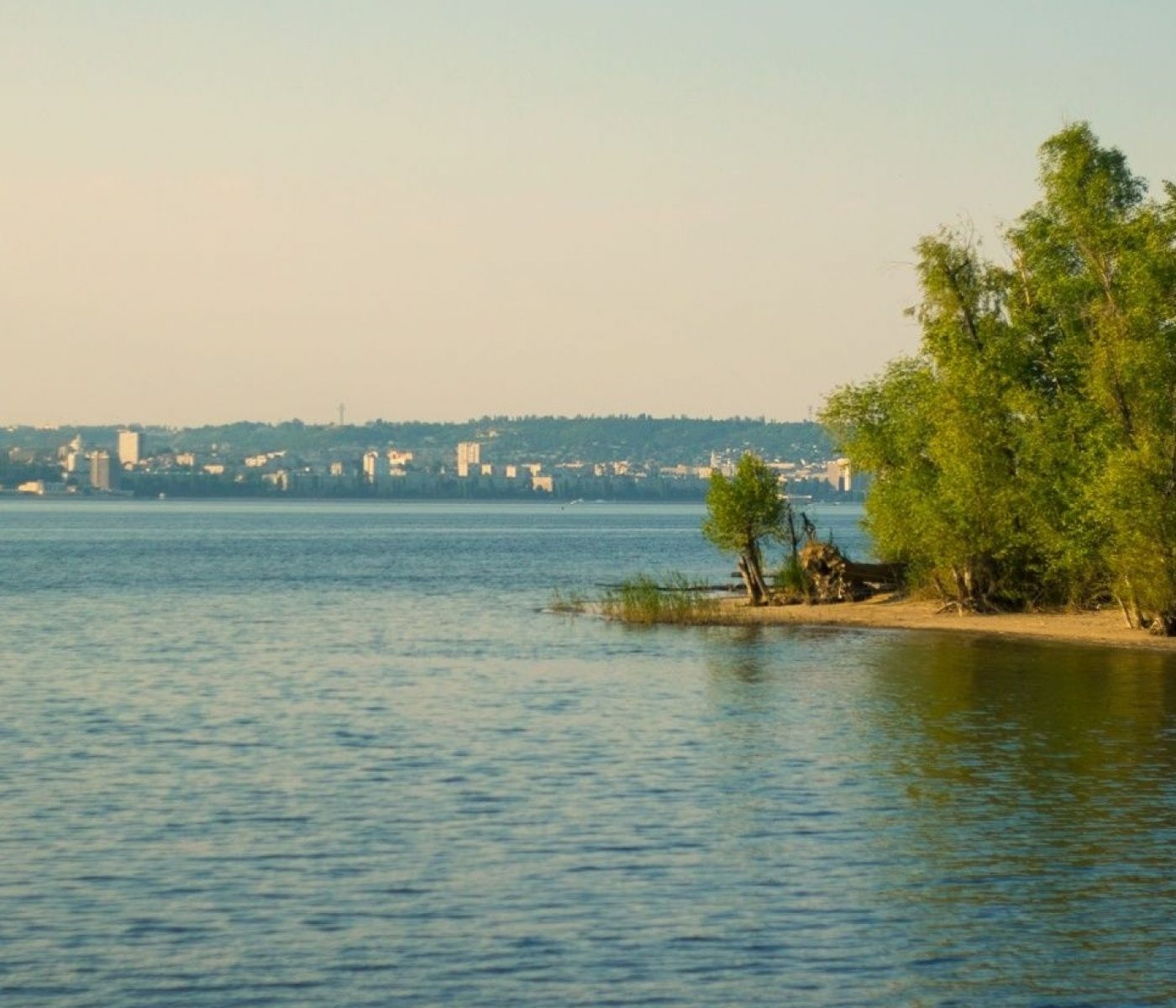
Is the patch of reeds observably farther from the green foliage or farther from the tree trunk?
the green foliage

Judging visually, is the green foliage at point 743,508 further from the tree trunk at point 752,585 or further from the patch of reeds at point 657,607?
the patch of reeds at point 657,607

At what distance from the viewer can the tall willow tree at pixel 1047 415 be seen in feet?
177

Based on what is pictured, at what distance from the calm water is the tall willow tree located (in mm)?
4329

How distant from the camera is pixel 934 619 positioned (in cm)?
6294

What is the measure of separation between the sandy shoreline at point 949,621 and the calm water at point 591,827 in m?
2.26

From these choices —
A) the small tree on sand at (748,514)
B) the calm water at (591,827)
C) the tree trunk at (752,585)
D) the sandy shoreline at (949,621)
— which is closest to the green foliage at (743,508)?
the small tree on sand at (748,514)

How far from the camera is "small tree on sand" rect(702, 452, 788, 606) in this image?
68.5m

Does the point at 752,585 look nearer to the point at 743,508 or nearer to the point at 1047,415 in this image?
the point at 743,508

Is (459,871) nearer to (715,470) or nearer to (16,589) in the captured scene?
(715,470)

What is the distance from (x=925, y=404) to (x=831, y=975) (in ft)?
150

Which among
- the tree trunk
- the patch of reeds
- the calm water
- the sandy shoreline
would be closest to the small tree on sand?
the tree trunk

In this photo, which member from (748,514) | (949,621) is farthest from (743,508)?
(949,621)

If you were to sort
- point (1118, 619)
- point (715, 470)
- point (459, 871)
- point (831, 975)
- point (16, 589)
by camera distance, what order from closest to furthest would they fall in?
point (831, 975), point (459, 871), point (1118, 619), point (715, 470), point (16, 589)

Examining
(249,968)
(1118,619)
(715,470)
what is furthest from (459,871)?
(715,470)
